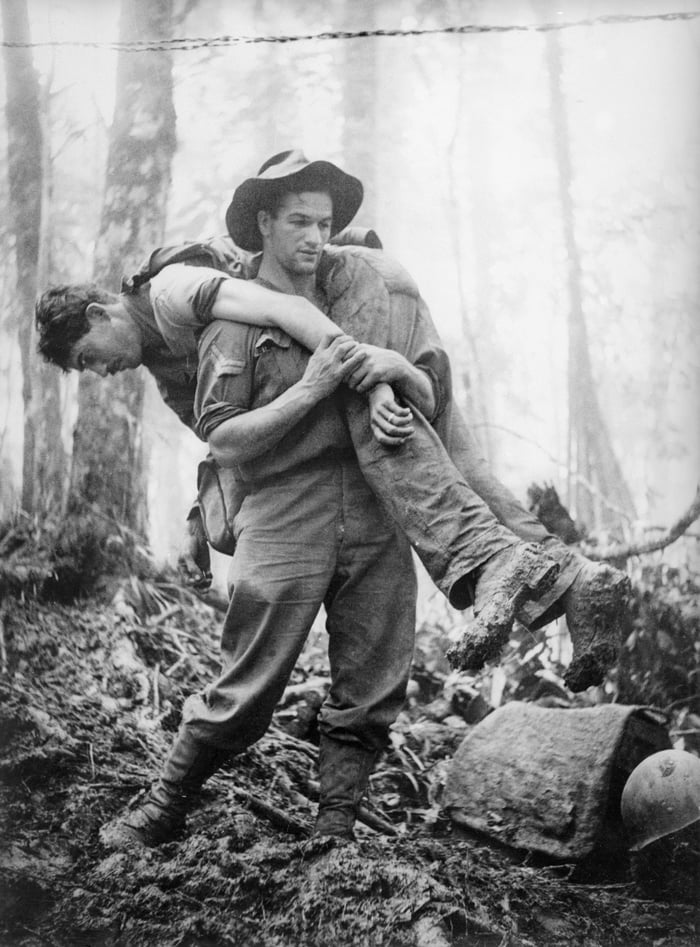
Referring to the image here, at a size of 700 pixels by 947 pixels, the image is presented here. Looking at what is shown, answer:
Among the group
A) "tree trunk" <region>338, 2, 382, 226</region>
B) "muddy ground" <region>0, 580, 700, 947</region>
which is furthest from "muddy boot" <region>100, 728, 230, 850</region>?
"tree trunk" <region>338, 2, 382, 226</region>

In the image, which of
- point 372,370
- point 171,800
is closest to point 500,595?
point 372,370

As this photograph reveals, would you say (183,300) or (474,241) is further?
(474,241)

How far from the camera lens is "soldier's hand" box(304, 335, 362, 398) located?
120 inches

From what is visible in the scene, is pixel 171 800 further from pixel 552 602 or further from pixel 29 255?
pixel 29 255

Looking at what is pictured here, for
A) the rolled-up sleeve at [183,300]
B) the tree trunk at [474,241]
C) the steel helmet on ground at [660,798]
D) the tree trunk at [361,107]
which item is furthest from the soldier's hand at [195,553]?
the steel helmet on ground at [660,798]

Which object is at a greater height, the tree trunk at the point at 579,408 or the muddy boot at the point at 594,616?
the tree trunk at the point at 579,408

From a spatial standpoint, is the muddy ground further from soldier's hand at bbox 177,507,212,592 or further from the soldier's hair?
the soldier's hair

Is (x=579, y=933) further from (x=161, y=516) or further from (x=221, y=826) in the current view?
(x=161, y=516)

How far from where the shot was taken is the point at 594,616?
2766 millimetres

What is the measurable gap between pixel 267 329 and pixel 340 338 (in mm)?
224

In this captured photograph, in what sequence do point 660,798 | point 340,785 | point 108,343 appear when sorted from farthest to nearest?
point 108,343 → point 340,785 → point 660,798

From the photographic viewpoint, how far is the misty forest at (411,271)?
11.5 ft

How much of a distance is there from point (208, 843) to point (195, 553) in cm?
95

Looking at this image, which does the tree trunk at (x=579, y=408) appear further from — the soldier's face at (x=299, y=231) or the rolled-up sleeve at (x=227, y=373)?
the rolled-up sleeve at (x=227, y=373)
